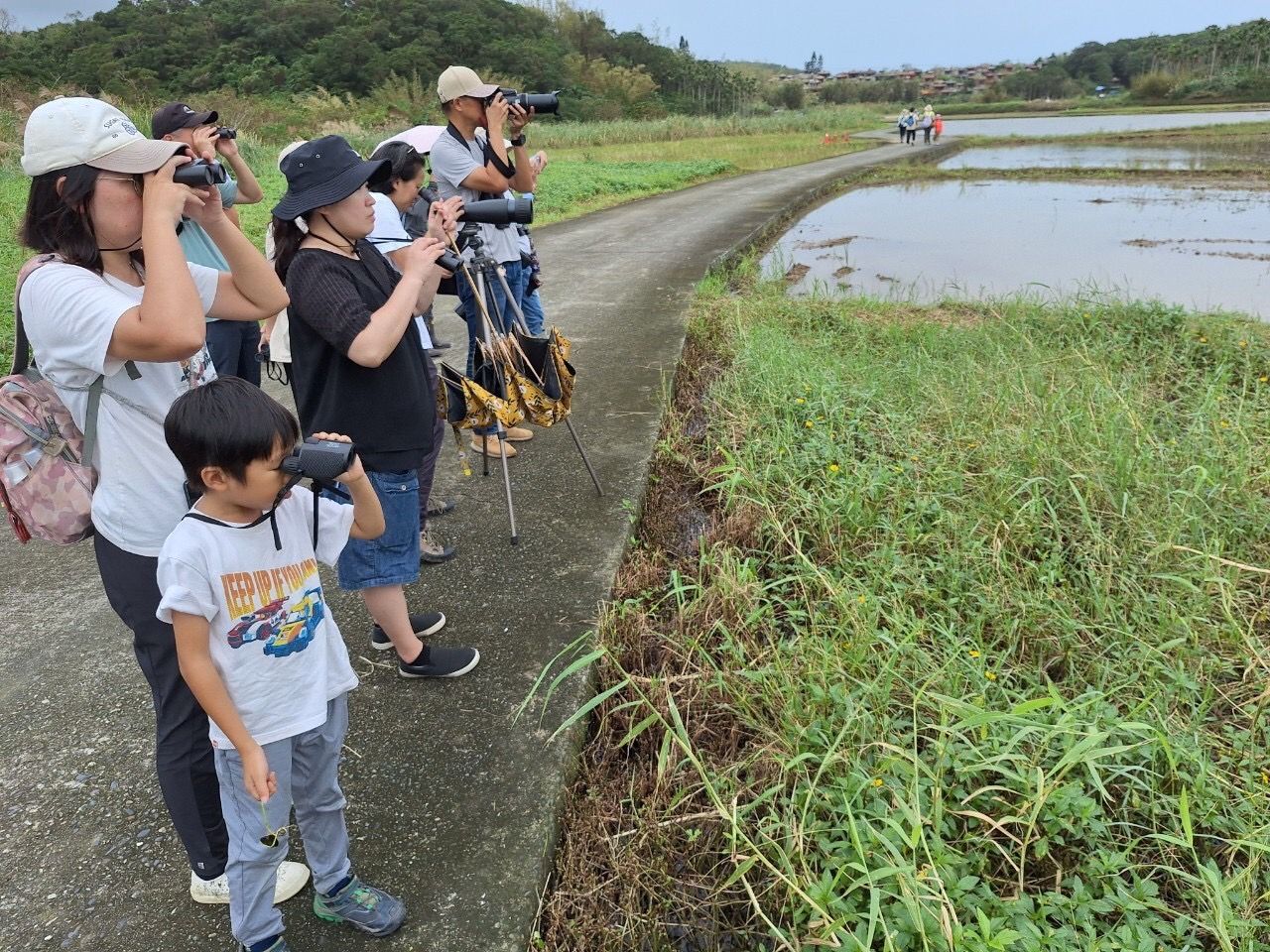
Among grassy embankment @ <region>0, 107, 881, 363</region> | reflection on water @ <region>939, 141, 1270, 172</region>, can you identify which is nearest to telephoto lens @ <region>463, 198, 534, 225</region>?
grassy embankment @ <region>0, 107, 881, 363</region>

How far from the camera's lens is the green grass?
1673 mm

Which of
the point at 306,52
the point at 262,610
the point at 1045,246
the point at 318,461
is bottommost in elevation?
the point at 1045,246

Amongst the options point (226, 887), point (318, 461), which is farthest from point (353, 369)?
point (226, 887)

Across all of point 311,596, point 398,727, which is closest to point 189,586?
point 311,596

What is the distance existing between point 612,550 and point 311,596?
4.93ft

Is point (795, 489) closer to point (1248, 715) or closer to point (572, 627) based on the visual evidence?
point (572, 627)

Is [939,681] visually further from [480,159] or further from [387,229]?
[480,159]

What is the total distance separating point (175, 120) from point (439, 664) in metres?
2.05

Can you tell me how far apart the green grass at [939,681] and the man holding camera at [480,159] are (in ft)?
3.51

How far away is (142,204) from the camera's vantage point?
4.91 ft

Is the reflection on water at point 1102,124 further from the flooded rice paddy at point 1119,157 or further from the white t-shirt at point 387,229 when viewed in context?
the white t-shirt at point 387,229

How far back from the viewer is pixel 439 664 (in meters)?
2.32

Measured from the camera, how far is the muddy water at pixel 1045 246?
24.6ft

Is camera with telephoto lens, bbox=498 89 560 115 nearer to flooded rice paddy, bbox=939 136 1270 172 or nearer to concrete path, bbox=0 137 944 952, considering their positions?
concrete path, bbox=0 137 944 952
